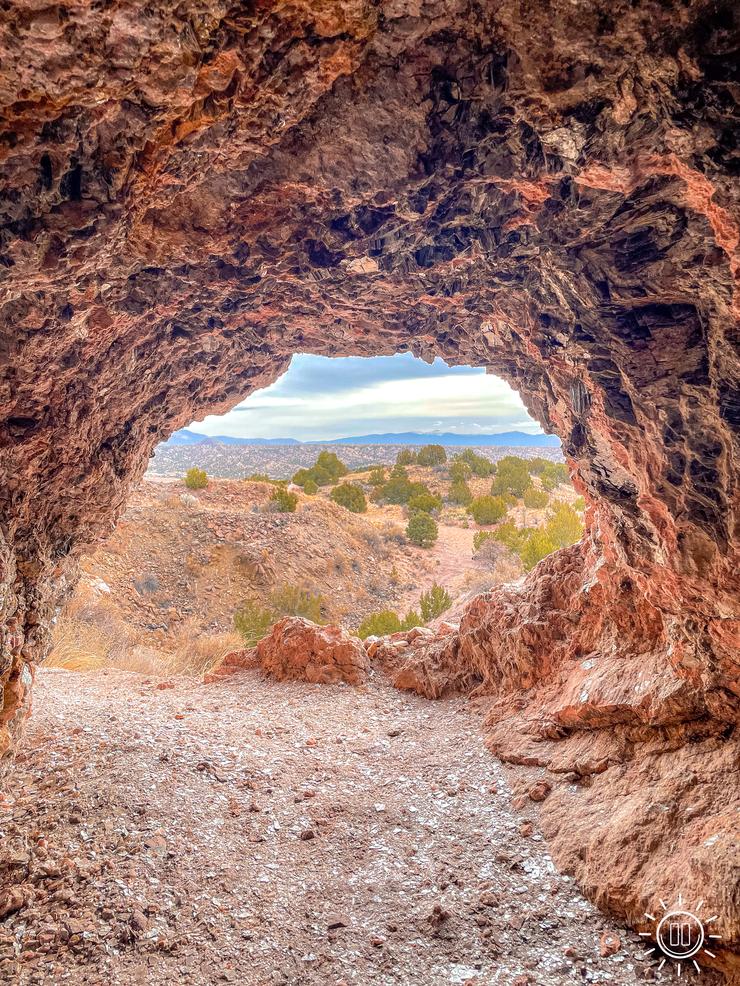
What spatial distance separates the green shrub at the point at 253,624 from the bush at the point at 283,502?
758 cm

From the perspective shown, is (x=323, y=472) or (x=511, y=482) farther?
(x=323, y=472)

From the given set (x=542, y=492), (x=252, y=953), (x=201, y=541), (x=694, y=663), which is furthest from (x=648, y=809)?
(x=542, y=492)

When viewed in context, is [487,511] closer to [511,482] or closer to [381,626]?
[511,482]

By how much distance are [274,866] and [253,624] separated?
11177 millimetres

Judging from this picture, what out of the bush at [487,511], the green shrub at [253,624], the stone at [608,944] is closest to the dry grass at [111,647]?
the green shrub at [253,624]

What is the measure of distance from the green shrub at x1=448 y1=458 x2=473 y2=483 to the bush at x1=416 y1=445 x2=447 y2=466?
2.68 metres

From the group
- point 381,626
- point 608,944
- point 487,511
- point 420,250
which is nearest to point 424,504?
point 487,511

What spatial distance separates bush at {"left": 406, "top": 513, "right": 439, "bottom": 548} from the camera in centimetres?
2569

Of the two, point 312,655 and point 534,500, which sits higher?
point 534,500

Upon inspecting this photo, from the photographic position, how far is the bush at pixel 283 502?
23.8 metres

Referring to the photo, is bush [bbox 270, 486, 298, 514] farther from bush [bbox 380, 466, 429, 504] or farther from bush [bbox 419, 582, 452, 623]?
bush [bbox 419, 582, 452, 623]

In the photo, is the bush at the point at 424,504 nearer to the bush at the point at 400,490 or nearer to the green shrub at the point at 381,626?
the bush at the point at 400,490

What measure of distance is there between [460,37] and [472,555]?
72.9ft

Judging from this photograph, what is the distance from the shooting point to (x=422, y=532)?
25672mm
